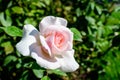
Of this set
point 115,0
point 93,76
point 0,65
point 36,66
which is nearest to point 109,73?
point 93,76

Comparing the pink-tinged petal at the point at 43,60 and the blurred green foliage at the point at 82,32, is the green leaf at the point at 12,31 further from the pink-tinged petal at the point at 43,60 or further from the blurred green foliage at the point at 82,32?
the blurred green foliage at the point at 82,32

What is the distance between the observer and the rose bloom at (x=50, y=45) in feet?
4.91

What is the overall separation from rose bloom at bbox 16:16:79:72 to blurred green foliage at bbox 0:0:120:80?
845 millimetres

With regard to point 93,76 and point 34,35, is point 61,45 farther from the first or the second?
point 93,76

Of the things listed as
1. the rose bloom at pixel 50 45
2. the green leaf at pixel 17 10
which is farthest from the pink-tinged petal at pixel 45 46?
Answer: the green leaf at pixel 17 10

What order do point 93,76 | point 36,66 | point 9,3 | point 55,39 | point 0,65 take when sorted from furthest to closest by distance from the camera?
point 93,76, point 0,65, point 9,3, point 36,66, point 55,39

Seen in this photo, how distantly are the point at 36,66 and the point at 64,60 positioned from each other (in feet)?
0.53

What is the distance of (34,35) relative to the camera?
1571 millimetres

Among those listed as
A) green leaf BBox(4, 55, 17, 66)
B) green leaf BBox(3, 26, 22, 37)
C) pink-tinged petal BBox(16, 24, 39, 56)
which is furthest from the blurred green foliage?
pink-tinged petal BBox(16, 24, 39, 56)

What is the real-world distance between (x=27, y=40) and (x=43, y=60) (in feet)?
0.37

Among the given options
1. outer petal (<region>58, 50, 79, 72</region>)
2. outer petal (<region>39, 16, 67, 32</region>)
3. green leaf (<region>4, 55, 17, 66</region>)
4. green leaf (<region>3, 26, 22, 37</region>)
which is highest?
outer petal (<region>39, 16, 67, 32</region>)

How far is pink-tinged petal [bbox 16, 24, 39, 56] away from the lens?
1.50 metres

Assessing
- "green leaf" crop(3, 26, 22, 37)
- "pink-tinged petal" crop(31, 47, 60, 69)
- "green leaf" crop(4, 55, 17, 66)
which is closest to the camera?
"pink-tinged petal" crop(31, 47, 60, 69)

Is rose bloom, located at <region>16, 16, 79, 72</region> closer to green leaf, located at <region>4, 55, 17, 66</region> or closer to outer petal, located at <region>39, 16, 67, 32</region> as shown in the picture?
outer petal, located at <region>39, 16, 67, 32</region>
